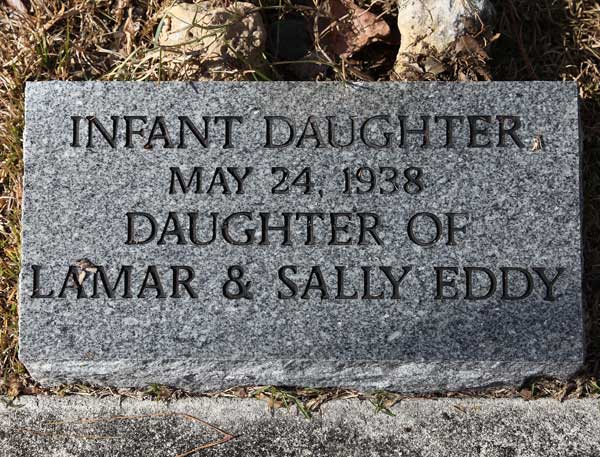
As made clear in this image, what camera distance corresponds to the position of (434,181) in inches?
103

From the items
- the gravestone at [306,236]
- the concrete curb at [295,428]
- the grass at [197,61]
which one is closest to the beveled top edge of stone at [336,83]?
the gravestone at [306,236]

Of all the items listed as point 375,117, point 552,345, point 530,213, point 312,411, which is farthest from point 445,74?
point 312,411

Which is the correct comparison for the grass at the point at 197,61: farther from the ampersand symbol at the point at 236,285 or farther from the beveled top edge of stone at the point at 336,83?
the ampersand symbol at the point at 236,285

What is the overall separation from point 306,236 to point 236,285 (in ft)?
1.03

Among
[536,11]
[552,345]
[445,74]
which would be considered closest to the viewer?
[552,345]

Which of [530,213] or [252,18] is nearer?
[530,213]

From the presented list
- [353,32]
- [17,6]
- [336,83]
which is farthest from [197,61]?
[17,6]

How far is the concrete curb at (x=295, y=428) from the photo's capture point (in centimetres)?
261

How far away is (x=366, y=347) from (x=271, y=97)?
39.1 inches

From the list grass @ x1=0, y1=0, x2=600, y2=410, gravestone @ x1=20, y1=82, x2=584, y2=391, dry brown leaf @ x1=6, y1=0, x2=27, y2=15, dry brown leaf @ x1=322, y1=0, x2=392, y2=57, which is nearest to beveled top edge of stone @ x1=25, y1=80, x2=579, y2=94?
gravestone @ x1=20, y1=82, x2=584, y2=391

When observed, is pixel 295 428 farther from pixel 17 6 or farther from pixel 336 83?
pixel 17 6

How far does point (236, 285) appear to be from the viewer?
259 centimetres

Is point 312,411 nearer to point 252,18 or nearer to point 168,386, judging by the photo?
point 168,386

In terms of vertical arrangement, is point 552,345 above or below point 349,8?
below
